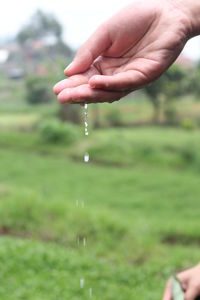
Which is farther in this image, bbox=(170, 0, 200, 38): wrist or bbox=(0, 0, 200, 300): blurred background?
bbox=(0, 0, 200, 300): blurred background

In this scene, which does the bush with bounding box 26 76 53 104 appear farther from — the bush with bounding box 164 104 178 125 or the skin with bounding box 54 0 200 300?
the skin with bounding box 54 0 200 300

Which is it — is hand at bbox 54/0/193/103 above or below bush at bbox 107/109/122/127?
above

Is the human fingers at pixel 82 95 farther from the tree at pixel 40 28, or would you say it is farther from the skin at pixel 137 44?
the tree at pixel 40 28

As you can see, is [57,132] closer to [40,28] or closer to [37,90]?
[37,90]

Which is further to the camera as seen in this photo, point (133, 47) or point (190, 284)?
point (190, 284)

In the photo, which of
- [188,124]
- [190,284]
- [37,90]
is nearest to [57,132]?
[37,90]

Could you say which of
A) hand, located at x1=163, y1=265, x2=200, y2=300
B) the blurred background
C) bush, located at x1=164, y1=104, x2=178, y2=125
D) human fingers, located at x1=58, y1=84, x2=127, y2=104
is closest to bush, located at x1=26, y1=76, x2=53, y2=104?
the blurred background

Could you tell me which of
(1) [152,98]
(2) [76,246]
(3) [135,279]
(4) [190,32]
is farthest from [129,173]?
(4) [190,32]

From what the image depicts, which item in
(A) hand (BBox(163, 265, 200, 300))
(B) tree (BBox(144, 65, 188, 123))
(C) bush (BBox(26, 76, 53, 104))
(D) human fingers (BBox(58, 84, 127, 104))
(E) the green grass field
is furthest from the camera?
(C) bush (BBox(26, 76, 53, 104))

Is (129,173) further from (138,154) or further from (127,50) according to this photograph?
(127,50)
